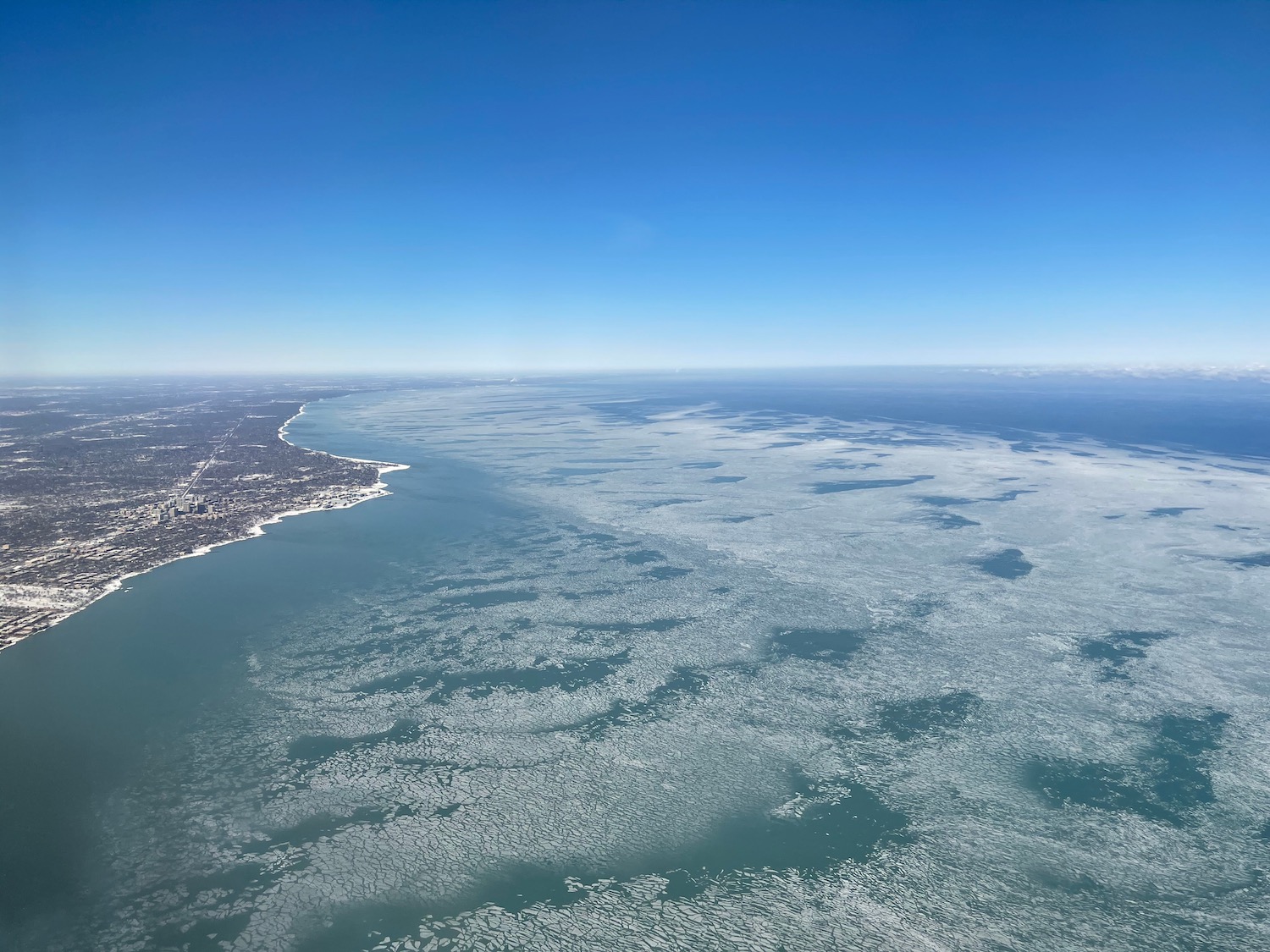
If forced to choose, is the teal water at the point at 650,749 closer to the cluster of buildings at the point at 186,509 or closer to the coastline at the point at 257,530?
the coastline at the point at 257,530

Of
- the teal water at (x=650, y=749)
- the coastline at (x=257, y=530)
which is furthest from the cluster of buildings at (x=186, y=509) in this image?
the teal water at (x=650, y=749)

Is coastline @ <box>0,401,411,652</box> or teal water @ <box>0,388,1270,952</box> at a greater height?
coastline @ <box>0,401,411,652</box>

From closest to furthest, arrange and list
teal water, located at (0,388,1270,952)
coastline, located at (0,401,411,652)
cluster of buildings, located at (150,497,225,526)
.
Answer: teal water, located at (0,388,1270,952) < coastline, located at (0,401,411,652) < cluster of buildings, located at (150,497,225,526)

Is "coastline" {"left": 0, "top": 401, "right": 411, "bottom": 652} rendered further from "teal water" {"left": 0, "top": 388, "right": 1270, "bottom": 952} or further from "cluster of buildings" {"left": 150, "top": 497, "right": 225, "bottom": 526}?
"cluster of buildings" {"left": 150, "top": 497, "right": 225, "bottom": 526}

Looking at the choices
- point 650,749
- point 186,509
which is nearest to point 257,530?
point 186,509

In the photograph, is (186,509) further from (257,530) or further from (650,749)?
(650,749)

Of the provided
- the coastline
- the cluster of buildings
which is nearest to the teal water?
the coastline

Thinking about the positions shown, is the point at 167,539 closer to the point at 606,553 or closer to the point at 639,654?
the point at 606,553

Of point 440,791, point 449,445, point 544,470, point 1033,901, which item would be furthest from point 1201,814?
point 449,445
